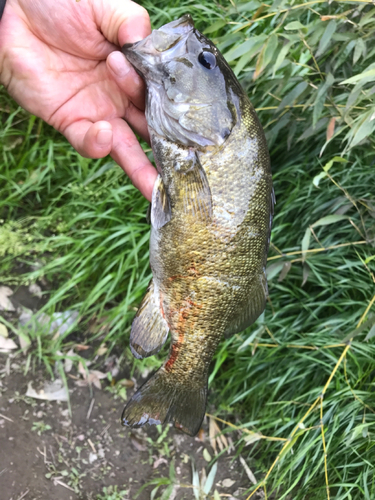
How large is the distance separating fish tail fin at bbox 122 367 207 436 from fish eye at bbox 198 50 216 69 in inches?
57.8

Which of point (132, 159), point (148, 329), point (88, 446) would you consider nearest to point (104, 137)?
point (132, 159)

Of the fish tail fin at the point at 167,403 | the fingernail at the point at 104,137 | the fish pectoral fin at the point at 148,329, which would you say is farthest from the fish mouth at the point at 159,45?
the fish tail fin at the point at 167,403

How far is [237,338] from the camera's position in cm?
285

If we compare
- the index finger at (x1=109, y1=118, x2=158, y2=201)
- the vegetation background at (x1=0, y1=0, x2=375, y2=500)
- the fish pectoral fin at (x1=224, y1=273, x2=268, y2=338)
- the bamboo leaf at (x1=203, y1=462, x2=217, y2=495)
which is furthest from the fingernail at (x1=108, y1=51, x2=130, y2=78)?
the bamboo leaf at (x1=203, y1=462, x2=217, y2=495)

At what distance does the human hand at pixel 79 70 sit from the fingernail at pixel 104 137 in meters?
0.07

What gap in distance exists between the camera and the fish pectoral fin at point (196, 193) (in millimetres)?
1740

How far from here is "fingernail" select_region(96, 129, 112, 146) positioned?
5.63 ft

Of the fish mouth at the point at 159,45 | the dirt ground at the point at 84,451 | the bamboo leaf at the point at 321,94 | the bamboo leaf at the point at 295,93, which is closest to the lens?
the fish mouth at the point at 159,45

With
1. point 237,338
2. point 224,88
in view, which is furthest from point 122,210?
point 224,88

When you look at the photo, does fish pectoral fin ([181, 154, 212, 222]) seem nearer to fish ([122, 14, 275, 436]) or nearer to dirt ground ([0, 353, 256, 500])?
fish ([122, 14, 275, 436])

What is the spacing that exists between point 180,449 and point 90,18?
282 cm

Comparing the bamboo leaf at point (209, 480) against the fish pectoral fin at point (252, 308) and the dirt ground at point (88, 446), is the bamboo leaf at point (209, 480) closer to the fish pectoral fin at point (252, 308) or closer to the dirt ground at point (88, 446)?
the dirt ground at point (88, 446)

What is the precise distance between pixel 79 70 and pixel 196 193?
39.6 inches

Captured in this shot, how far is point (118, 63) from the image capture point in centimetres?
180
